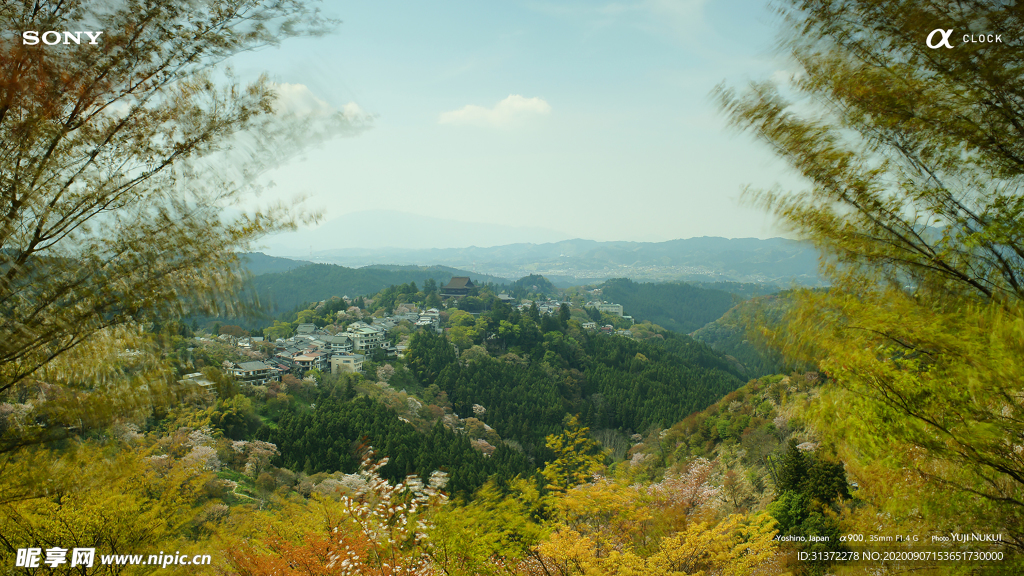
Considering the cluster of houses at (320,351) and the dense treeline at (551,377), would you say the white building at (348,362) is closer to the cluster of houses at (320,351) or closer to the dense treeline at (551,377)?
the cluster of houses at (320,351)

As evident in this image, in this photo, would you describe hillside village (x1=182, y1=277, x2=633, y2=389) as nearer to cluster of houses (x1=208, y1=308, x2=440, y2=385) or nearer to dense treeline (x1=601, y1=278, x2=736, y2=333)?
cluster of houses (x1=208, y1=308, x2=440, y2=385)

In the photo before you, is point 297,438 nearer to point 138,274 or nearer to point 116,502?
point 116,502

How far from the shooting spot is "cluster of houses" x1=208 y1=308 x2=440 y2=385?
21.2m

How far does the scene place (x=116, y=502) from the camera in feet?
12.3

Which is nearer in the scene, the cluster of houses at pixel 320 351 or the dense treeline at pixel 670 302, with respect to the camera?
the cluster of houses at pixel 320 351

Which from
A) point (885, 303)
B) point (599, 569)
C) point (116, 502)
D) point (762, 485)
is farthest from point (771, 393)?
point (116, 502)

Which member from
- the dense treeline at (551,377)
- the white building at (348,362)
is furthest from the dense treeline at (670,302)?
the white building at (348,362)

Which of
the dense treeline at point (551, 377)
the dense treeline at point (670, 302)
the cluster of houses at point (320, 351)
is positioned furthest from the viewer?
the dense treeline at point (670, 302)

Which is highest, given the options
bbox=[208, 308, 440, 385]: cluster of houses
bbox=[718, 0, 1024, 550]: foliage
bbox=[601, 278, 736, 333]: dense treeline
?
bbox=[718, 0, 1024, 550]: foliage
